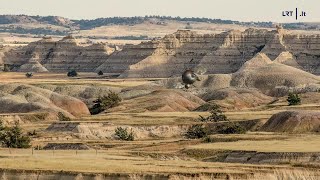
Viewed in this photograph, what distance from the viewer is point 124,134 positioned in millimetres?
108438

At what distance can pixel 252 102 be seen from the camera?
158m

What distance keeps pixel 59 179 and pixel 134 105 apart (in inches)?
3256

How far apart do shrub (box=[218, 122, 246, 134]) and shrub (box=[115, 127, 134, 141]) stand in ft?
26.8

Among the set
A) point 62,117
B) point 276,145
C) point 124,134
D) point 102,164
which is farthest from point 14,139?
point 62,117

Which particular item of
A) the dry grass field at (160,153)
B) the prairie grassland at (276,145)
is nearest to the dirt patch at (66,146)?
Answer: the dry grass field at (160,153)

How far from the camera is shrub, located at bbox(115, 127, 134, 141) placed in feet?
351

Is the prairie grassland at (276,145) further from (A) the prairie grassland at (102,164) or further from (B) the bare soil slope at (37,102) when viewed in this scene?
(B) the bare soil slope at (37,102)

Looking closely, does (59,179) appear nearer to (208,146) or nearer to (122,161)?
(122,161)

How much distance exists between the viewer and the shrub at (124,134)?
10688 cm

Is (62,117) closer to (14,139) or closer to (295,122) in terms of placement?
(295,122)

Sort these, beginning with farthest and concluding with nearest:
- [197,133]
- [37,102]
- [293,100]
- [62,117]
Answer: [37,102] < [293,100] < [62,117] < [197,133]

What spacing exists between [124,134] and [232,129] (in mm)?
9620

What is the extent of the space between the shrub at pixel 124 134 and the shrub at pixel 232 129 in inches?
321

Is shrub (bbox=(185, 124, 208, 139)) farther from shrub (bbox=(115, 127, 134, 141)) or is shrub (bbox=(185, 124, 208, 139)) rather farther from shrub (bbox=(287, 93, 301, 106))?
shrub (bbox=(287, 93, 301, 106))
